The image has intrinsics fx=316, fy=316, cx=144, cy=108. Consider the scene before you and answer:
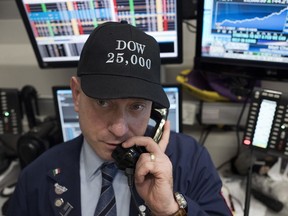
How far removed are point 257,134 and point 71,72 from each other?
0.89m

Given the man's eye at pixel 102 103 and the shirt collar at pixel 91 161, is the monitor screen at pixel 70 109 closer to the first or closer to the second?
the shirt collar at pixel 91 161

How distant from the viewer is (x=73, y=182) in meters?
0.98

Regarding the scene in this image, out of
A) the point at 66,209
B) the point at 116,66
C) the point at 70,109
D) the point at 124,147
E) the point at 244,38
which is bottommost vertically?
the point at 66,209

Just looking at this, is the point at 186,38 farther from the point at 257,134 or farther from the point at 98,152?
the point at 98,152

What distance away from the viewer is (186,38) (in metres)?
1.44

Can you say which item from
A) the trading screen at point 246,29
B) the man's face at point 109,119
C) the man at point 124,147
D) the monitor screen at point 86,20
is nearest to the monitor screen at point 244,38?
the trading screen at point 246,29

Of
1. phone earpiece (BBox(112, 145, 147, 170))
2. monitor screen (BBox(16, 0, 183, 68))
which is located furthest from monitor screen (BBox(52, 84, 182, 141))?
phone earpiece (BBox(112, 145, 147, 170))

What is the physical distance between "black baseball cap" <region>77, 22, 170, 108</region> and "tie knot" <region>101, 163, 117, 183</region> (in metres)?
0.28

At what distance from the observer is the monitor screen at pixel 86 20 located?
3.79 feet

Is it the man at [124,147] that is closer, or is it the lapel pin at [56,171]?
the man at [124,147]

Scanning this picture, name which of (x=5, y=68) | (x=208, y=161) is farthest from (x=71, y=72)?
(x=208, y=161)

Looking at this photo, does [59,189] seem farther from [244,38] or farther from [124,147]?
[244,38]

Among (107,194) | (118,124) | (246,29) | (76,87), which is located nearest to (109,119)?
(118,124)

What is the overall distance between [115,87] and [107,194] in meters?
0.36
